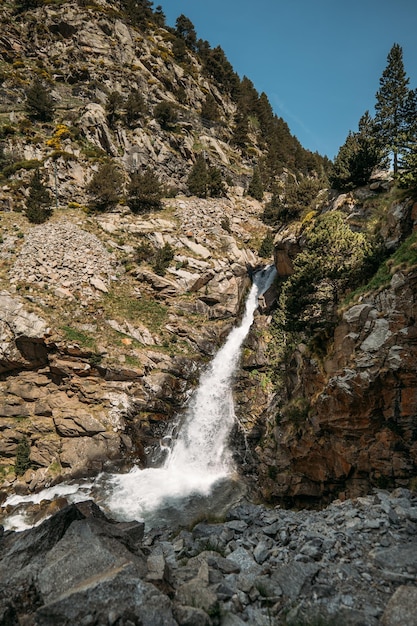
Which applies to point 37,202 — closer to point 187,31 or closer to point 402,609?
point 402,609

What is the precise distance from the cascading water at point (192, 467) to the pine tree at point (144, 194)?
21934 mm

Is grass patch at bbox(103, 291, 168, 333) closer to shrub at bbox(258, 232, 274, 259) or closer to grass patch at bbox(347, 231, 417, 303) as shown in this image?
shrub at bbox(258, 232, 274, 259)

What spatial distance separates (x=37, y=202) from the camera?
122 feet

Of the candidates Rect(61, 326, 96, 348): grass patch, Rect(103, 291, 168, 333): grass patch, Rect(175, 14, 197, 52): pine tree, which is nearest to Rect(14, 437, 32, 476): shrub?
Rect(61, 326, 96, 348): grass patch

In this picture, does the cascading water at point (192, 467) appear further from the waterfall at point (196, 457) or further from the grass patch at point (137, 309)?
the grass patch at point (137, 309)

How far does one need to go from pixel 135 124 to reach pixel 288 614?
59.8 metres

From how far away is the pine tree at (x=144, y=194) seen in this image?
139ft

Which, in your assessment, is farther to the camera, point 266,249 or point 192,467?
point 266,249

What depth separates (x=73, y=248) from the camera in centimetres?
3416

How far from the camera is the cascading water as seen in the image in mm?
19875

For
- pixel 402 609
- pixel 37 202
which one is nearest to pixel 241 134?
pixel 37 202

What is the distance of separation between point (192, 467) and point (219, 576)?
18.1 metres

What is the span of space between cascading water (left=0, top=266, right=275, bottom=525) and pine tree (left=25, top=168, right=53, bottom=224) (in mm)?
25167

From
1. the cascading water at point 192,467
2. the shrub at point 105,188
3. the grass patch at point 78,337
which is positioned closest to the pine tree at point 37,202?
the shrub at point 105,188
